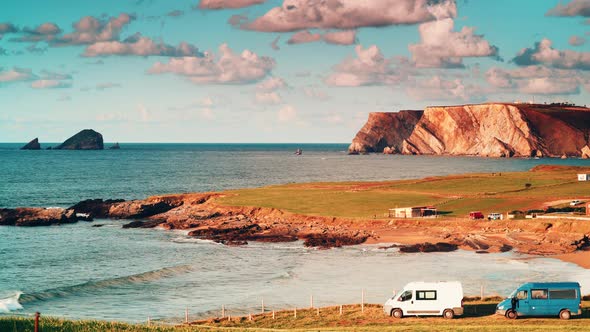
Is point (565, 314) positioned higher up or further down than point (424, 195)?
further down

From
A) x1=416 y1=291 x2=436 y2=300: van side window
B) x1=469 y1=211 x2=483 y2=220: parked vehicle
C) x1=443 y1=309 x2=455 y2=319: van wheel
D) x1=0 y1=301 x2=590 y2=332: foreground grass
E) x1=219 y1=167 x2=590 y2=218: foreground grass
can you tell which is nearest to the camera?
x1=0 y1=301 x2=590 y2=332: foreground grass

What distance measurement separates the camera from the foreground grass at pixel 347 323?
34.8m

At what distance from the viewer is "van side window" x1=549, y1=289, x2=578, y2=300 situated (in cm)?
3862

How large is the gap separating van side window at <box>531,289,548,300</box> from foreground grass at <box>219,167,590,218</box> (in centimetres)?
5026

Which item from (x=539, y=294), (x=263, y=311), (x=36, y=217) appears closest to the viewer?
(x=539, y=294)

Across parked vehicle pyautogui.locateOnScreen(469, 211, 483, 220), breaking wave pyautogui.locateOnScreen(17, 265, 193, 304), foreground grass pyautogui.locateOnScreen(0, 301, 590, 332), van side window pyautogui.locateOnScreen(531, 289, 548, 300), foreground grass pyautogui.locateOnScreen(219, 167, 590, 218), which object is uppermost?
foreground grass pyautogui.locateOnScreen(219, 167, 590, 218)

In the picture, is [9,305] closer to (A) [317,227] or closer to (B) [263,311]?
(B) [263,311]

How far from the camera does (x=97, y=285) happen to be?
59625 millimetres

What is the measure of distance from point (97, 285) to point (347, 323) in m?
27.0

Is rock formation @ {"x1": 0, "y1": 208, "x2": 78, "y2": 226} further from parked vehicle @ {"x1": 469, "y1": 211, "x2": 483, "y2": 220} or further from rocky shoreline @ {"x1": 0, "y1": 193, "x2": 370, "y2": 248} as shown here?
parked vehicle @ {"x1": 469, "y1": 211, "x2": 483, "y2": 220}

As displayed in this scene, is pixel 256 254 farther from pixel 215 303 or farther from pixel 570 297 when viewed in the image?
pixel 570 297

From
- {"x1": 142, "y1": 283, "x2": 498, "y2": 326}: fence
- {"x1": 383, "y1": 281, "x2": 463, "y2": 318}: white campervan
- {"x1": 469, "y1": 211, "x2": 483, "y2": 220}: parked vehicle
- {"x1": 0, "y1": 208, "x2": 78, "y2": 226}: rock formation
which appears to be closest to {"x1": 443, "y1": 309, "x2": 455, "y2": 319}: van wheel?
{"x1": 383, "y1": 281, "x2": 463, "y2": 318}: white campervan

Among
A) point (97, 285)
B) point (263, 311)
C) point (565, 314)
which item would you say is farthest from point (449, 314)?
point (97, 285)

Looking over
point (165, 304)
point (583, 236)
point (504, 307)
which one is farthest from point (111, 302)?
point (583, 236)
